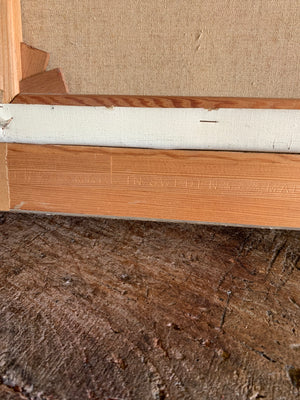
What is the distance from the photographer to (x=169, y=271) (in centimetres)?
75

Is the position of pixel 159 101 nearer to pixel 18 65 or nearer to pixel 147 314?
pixel 18 65

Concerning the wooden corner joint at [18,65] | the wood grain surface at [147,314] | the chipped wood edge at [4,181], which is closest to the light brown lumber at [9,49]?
the wooden corner joint at [18,65]

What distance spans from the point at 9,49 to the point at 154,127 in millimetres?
408

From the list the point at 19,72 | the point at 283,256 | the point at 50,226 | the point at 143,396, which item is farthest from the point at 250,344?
the point at 19,72

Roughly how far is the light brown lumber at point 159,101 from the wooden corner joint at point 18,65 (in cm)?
5

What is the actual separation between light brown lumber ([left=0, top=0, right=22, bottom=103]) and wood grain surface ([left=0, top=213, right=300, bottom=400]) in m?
0.39

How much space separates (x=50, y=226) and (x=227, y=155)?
548 mm

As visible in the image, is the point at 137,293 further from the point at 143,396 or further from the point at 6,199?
the point at 6,199

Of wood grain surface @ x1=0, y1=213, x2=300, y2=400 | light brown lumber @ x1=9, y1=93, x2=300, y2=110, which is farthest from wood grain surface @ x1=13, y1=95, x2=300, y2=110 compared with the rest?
wood grain surface @ x1=0, y1=213, x2=300, y2=400

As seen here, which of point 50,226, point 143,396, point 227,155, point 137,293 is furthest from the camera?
point 50,226

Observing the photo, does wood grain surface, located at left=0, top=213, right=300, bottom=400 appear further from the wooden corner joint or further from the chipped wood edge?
the wooden corner joint

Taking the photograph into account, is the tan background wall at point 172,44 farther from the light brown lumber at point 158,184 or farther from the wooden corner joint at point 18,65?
the light brown lumber at point 158,184

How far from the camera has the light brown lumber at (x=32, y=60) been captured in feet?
2.82

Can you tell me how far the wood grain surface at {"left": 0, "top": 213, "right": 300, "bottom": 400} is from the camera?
18.3 inches
